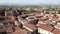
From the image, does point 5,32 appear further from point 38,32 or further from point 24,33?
point 38,32

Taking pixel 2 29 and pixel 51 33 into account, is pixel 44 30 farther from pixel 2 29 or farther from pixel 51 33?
pixel 2 29

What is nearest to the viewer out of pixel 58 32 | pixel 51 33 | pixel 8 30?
pixel 58 32

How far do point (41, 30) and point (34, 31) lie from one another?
1009mm

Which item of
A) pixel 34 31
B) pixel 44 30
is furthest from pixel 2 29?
pixel 44 30

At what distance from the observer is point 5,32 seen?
1866cm

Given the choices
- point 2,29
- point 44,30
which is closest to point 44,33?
point 44,30

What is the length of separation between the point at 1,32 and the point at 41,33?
18.2 ft

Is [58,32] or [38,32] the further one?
[38,32]

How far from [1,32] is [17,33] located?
2.69 metres

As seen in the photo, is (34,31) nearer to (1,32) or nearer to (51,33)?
(51,33)

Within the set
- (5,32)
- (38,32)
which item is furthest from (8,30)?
(38,32)

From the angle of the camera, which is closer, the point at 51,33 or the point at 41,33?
the point at 51,33

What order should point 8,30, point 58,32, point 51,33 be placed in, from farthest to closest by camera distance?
point 8,30 → point 51,33 → point 58,32

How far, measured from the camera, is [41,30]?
784 inches
